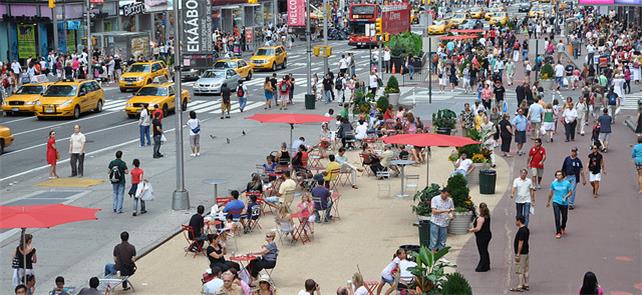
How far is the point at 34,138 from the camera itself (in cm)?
3800

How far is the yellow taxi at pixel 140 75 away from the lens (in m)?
53.8

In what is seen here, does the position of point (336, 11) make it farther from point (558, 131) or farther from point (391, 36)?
point (558, 131)

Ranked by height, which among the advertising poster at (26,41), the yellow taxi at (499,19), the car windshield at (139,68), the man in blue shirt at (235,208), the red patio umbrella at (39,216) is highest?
the yellow taxi at (499,19)

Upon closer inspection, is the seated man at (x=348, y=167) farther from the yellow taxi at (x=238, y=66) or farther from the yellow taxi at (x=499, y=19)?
the yellow taxi at (x=499, y=19)

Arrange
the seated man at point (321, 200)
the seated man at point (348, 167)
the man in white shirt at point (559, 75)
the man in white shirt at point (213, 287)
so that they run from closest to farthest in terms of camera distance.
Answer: the man in white shirt at point (213, 287), the seated man at point (321, 200), the seated man at point (348, 167), the man in white shirt at point (559, 75)

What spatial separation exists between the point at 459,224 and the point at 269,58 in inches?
1727

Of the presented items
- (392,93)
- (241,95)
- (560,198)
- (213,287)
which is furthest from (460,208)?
(392,93)

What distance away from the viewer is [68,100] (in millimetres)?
42938

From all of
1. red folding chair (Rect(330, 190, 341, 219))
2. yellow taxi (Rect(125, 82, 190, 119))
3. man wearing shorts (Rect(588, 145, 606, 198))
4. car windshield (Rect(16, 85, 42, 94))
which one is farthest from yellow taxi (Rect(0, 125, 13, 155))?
man wearing shorts (Rect(588, 145, 606, 198))

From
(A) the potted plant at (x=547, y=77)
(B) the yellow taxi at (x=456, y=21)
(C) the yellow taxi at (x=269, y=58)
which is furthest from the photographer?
(B) the yellow taxi at (x=456, y=21)

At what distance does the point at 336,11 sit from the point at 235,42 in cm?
3820

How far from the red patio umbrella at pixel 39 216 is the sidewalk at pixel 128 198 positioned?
7.19 feet

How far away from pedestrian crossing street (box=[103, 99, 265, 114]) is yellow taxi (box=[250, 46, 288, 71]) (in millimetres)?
14936

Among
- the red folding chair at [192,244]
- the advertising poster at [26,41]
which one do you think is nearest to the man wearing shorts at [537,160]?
the red folding chair at [192,244]
